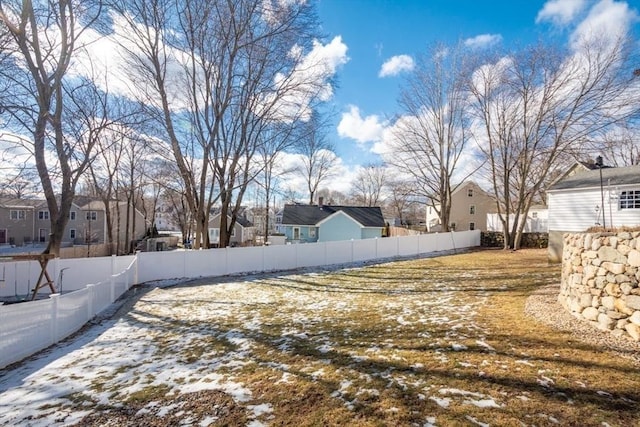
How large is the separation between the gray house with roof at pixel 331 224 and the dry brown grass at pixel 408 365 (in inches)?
821

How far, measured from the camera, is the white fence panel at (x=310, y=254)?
15375mm

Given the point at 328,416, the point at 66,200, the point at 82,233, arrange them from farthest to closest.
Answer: the point at 82,233 < the point at 66,200 < the point at 328,416

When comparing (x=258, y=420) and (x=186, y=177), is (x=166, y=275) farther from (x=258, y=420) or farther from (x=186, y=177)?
(x=258, y=420)

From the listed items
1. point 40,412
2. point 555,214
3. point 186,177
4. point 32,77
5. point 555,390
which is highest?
point 32,77

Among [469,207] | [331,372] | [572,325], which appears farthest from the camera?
[469,207]

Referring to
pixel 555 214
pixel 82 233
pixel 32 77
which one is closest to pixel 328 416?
pixel 32 77

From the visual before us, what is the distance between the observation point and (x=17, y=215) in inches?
1345

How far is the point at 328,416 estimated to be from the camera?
10.0ft

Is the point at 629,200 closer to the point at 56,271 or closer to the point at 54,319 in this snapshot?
the point at 54,319

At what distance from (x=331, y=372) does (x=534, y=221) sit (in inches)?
1023

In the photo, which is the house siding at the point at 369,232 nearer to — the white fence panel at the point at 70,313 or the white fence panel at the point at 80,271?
the white fence panel at the point at 80,271

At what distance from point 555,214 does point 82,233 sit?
4143cm

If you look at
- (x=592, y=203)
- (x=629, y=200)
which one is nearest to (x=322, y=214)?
(x=592, y=203)

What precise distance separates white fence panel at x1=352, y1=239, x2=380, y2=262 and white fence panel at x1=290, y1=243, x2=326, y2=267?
6.18ft
